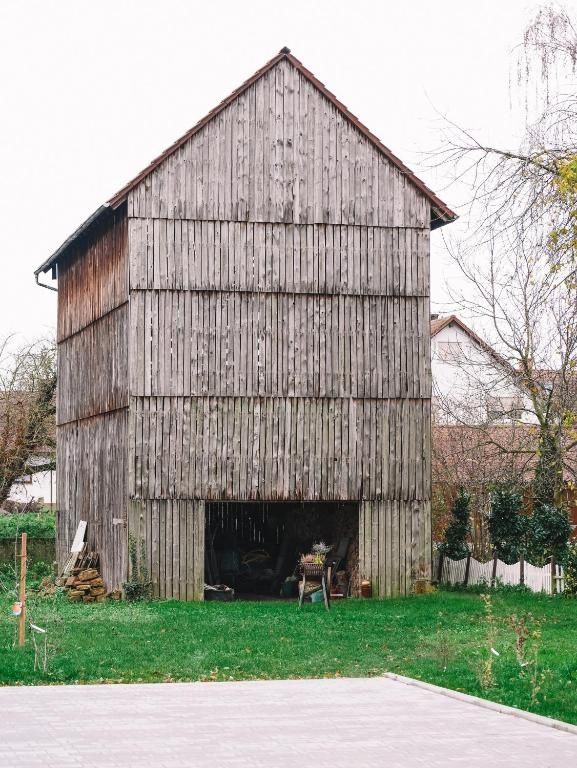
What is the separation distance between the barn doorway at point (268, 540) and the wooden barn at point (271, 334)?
1080 mm

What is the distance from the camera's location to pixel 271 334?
1142 inches

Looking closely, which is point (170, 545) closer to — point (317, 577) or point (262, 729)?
point (317, 577)

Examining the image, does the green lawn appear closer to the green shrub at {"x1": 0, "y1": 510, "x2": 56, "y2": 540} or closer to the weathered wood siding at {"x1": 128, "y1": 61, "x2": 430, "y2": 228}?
the weathered wood siding at {"x1": 128, "y1": 61, "x2": 430, "y2": 228}

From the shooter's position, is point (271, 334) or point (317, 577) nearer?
point (317, 577)

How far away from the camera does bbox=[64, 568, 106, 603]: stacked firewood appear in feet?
97.4

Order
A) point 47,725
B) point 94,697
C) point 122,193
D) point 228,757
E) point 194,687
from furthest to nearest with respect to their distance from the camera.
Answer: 1. point 122,193
2. point 194,687
3. point 94,697
4. point 47,725
5. point 228,757

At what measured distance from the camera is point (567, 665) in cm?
1669

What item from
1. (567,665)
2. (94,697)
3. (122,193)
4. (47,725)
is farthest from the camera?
(122,193)

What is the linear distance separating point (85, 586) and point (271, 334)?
707cm

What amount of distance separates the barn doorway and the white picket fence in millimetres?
3151

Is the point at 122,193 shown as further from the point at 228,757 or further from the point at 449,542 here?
the point at 228,757

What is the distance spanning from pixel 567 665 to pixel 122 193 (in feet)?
51.7

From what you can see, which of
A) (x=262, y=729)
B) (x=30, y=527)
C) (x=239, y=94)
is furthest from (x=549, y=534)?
(x=30, y=527)

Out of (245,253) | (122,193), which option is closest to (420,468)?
(245,253)
